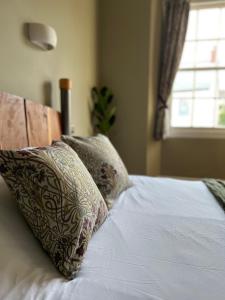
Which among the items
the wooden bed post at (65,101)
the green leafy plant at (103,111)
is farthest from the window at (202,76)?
the wooden bed post at (65,101)

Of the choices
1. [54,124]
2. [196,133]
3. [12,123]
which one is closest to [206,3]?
[196,133]

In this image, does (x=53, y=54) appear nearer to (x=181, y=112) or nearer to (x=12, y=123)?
(x=12, y=123)

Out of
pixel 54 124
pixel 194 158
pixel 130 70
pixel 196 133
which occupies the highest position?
pixel 130 70

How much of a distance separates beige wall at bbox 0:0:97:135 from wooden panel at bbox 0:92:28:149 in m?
0.15

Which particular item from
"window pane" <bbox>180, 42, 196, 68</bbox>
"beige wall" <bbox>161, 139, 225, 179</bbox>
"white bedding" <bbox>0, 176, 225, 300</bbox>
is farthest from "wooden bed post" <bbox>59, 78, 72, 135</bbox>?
"window pane" <bbox>180, 42, 196, 68</bbox>

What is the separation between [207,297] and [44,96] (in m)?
1.59

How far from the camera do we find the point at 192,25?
126 inches

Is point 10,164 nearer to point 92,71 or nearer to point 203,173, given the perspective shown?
point 92,71

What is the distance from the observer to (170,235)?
3.28 feet

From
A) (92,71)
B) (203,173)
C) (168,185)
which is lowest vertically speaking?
(203,173)

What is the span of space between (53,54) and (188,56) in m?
1.97

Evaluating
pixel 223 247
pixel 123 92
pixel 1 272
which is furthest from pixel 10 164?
pixel 123 92

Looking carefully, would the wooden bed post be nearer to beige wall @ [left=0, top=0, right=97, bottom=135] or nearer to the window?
beige wall @ [left=0, top=0, right=97, bottom=135]

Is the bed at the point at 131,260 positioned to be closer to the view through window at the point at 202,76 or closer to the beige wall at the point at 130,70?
the beige wall at the point at 130,70
